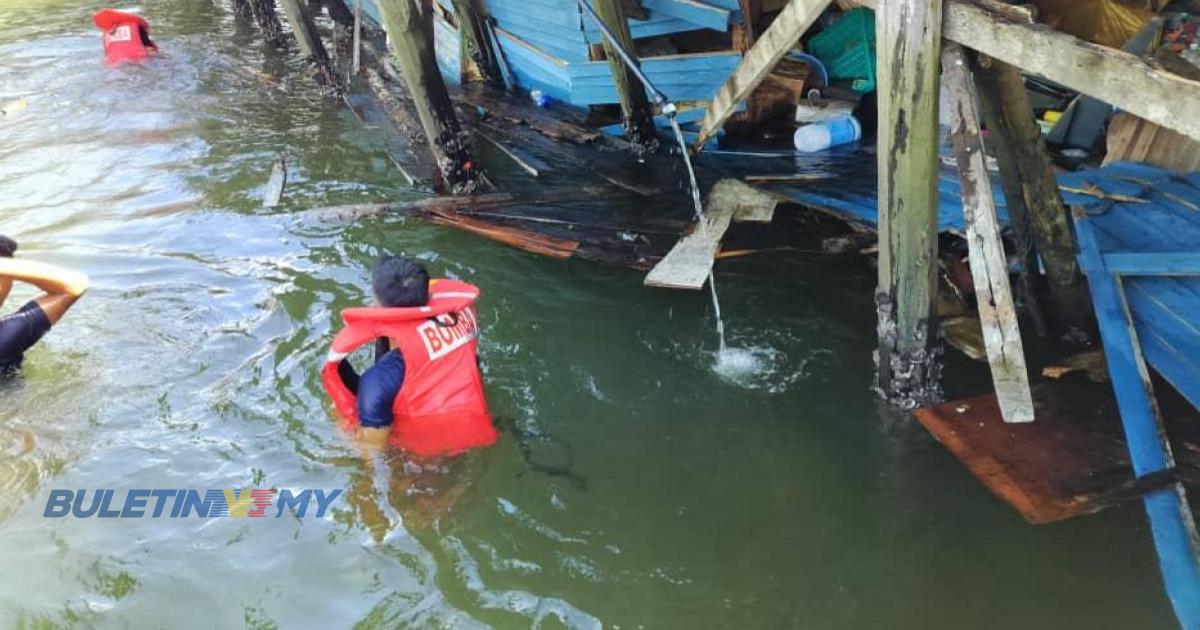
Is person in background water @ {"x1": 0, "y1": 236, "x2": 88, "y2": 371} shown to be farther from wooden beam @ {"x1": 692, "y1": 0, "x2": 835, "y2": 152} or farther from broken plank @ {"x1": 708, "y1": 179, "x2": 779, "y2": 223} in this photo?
broken plank @ {"x1": 708, "y1": 179, "x2": 779, "y2": 223}

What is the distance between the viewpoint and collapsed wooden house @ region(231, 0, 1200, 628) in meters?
3.81

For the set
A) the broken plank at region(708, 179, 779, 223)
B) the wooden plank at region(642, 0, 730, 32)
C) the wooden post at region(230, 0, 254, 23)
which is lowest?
the wooden post at region(230, 0, 254, 23)

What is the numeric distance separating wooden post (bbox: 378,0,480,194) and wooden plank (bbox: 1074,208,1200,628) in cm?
590

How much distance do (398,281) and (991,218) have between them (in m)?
3.15

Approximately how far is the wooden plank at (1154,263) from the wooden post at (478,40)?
8.78 meters

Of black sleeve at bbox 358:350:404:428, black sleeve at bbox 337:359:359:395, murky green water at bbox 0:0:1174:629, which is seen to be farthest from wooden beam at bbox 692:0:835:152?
black sleeve at bbox 337:359:359:395

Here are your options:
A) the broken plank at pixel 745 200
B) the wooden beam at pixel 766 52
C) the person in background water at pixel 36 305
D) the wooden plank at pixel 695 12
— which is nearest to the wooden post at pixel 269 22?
the wooden plank at pixel 695 12

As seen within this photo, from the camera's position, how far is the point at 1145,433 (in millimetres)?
4230

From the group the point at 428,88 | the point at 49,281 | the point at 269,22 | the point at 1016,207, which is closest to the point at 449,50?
the point at 428,88

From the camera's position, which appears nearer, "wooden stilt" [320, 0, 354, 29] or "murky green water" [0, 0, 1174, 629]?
"murky green water" [0, 0, 1174, 629]

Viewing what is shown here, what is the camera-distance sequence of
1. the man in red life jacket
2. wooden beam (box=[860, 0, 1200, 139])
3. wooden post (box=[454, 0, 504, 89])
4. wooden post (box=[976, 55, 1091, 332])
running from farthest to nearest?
wooden post (box=[454, 0, 504, 89]) → wooden post (box=[976, 55, 1091, 332]) → the man in red life jacket → wooden beam (box=[860, 0, 1200, 139])

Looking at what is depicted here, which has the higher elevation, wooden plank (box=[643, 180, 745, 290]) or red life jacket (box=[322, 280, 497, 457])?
red life jacket (box=[322, 280, 497, 457])

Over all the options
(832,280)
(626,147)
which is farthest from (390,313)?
(626,147)

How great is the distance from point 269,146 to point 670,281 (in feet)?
22.7
